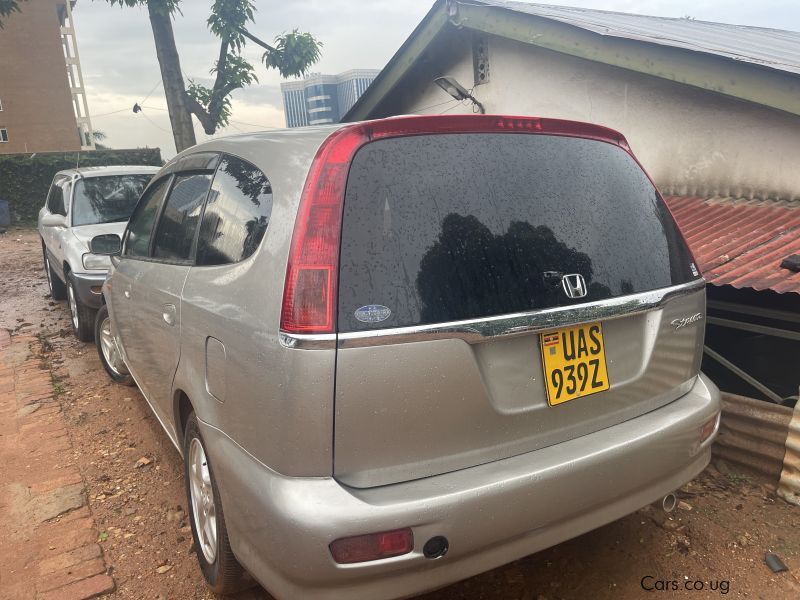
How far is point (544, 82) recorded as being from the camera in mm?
6320

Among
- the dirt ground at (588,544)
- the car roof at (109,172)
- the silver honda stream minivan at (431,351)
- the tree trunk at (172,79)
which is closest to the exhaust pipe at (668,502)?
the silver honda stream minivan at (431,351)

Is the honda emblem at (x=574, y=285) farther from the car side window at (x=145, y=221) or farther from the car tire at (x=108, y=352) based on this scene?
the car tire at (x=108, y=352)

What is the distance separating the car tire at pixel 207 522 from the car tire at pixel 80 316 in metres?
3.97

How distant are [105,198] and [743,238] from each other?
6.39 m

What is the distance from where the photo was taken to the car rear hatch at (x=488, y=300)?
5.73 feet

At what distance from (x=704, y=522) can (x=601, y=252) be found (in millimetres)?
1698

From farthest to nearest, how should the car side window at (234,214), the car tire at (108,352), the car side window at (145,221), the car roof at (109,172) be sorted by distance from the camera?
the car roof at (109,172) < the car tire at (108,352) < the car side window at (145,221) < the car side window at (234,214)

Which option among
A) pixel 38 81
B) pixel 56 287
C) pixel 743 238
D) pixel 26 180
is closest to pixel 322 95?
pixel 38 81

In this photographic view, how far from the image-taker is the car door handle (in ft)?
8.42

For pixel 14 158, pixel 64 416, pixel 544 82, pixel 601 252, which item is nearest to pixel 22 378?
pixel 64 416

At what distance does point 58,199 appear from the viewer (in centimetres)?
745

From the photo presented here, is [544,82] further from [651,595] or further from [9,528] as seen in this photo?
[9,528]

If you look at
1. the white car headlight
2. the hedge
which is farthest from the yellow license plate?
Result: the hedge

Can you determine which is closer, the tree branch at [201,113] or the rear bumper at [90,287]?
the rear bumper at [90,287]
